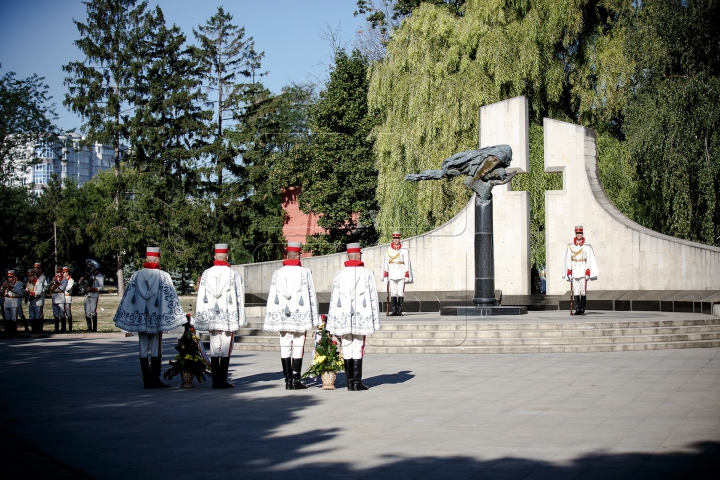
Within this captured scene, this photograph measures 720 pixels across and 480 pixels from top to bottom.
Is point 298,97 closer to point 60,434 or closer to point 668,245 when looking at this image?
point 668,245

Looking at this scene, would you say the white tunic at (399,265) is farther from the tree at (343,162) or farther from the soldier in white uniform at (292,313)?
the tree at (343,162)

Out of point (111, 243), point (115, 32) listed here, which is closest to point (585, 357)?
point (111, 243)

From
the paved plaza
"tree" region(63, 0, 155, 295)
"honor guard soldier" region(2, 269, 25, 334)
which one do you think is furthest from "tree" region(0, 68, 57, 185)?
the paved plaza

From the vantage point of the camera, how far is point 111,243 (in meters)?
41.6

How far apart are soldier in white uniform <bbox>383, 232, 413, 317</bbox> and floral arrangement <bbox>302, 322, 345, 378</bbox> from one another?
8.49m

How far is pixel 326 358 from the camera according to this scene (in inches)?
421

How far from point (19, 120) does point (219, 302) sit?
3340 centimetres

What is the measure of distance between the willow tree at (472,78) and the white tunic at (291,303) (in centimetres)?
1809

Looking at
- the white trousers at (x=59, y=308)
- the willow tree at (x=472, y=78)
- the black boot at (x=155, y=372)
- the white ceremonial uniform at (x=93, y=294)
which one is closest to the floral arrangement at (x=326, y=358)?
the black boot at (x=155, y=372)

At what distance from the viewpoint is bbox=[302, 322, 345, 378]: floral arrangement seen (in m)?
10.6

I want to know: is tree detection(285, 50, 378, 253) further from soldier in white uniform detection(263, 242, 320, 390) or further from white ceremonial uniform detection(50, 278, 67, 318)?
soldier in white uniform detection(263, 242, 320, 390)

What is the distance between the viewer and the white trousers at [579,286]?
18.3 meters

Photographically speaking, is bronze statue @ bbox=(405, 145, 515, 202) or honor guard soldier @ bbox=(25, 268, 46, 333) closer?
bronze statue @ bbox=(405, 145, 515, 202)

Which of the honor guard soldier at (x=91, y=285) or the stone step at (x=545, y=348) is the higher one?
the honor guard soldier at (x=91, y=285)
